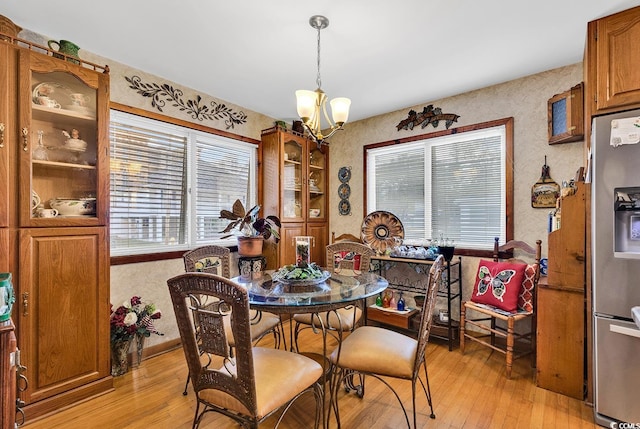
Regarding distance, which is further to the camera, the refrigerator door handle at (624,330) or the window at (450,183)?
the window at (450,183)

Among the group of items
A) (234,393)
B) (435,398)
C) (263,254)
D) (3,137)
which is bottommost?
(435,398)

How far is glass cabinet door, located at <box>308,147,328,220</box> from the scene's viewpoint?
415 cm

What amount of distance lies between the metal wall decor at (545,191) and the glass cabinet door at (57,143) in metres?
3.59

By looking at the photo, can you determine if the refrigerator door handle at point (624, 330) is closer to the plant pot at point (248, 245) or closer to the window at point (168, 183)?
the plant pot at point (248, 245)

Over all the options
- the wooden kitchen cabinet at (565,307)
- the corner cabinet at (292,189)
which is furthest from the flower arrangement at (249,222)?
the wooden kitchen cabinet at (565,307)

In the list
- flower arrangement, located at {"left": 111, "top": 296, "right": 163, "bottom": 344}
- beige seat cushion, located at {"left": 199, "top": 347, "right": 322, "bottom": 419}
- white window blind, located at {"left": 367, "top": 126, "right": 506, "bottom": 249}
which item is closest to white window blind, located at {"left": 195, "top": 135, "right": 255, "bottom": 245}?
flower arrangement, located at {"left": 111, "top": 296, "right": 163, "bottom": 344}

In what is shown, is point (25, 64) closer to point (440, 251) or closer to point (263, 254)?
point (263, 254)

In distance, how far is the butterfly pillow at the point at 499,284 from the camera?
8.23 ft

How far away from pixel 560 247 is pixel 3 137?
3.65 metres

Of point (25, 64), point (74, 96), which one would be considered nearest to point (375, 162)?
point (74, 96)

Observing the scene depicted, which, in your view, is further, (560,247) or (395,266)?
(395,266)

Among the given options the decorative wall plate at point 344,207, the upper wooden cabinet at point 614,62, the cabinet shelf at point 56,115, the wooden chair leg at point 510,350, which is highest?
the upper wooden cabinet at point 614,62

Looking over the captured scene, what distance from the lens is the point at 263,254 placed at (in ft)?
12.0

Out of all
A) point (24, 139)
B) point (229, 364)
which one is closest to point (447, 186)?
point (229, 364)
